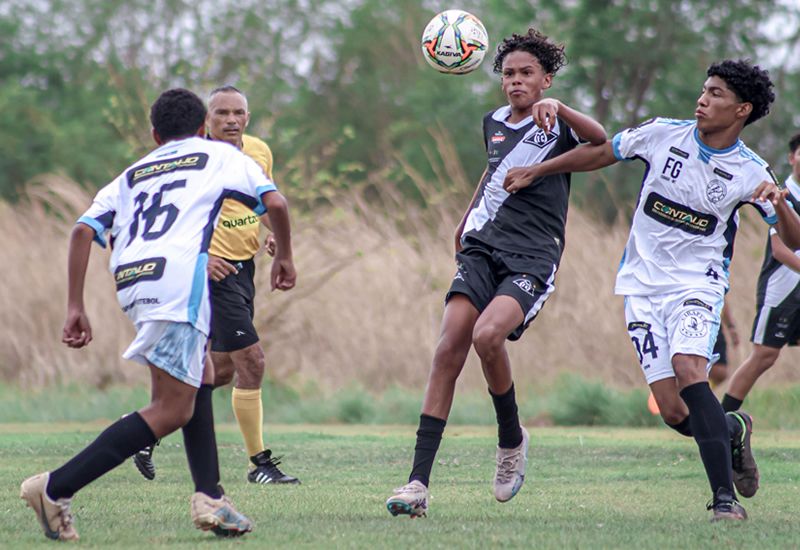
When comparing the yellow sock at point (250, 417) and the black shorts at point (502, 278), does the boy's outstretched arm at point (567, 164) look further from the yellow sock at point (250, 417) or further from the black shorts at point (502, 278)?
the yellow sock at point (250, 417)

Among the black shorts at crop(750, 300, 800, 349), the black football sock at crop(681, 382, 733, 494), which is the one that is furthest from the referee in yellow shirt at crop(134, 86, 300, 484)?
the black shorts at crop(750, 300, 800, 349)

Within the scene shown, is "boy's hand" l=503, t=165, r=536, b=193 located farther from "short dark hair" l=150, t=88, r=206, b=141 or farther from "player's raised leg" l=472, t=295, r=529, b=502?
"short dark hair" l=150, t=88, r=206, b=141

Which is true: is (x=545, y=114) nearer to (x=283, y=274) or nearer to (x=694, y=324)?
(x=694, y=324)

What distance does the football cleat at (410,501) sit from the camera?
653 centimetres

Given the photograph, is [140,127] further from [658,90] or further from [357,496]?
[658,90]

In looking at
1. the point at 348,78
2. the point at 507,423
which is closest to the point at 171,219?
the point at 507,423

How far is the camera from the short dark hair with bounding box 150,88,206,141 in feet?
20.1

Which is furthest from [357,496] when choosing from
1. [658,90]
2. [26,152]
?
[26,152]

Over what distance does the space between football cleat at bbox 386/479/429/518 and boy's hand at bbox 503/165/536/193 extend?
1597 millimetres

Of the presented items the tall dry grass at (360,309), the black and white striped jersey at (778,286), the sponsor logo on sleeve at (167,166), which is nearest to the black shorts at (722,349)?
the black and white striped jersey at (778,286)

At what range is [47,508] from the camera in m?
5.80

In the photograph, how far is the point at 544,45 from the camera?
24.4 feet

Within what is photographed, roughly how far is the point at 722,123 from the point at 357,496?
2836 millimetres

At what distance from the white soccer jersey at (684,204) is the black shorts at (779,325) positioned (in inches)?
157
